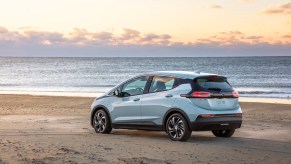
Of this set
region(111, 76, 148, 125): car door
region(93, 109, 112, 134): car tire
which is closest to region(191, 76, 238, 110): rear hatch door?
region(111, 76, 148, 125): car door

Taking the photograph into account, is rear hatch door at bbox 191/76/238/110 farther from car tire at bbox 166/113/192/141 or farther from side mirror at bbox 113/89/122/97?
side mirror at bbox 113/89/122/97

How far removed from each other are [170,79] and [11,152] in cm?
399

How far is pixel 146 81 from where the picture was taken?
13180mm

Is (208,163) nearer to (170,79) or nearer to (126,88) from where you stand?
(170,79)

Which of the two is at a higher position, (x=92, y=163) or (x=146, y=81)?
(x=146, y=81)

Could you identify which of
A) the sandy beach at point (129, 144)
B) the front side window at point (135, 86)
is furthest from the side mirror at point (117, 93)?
the sandy beach at point (129, 144)

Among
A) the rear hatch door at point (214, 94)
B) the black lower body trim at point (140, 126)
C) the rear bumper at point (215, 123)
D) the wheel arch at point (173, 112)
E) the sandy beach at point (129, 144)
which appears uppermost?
the rear hatch door at point (214, 94)

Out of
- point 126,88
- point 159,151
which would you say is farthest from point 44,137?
point 159,151

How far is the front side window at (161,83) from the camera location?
41.4ft

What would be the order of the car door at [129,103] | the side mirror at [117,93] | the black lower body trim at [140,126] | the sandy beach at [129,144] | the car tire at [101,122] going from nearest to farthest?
1. the sandy beach at [129,144]
2. the black lower body trim at [140,126]
3. the car door at [129,103]
4. the side mirror at [117,93]
5. the car tire at [101,122]

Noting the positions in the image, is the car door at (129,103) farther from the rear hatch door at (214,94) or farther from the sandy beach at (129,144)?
the rear hatch door at (214,94)

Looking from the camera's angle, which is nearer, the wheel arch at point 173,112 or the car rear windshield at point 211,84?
the wheel arch at point 173,112

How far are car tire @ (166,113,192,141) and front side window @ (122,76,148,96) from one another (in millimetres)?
1238

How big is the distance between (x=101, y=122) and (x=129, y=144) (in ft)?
8.70
